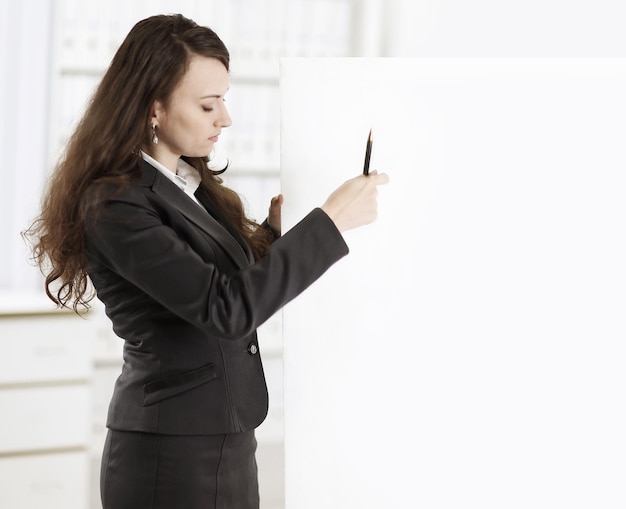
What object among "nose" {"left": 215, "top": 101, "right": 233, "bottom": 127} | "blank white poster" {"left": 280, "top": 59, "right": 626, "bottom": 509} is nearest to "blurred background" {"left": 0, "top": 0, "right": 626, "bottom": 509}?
"blank white poster" {"left": 280, "top": 59, "right": 626, "bottom": 509}

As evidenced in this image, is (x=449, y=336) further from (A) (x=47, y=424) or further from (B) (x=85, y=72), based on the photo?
(B) (x=85, y=72)

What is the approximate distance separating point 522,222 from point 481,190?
10cm

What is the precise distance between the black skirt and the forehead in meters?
0.54

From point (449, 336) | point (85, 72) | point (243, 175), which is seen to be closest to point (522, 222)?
point (449, 336)

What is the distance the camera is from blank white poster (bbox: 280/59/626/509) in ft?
4.76

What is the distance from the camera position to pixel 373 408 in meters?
1.47

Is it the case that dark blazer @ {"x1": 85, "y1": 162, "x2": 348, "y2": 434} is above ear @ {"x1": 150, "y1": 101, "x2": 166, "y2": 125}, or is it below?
below

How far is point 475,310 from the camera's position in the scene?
1.47m

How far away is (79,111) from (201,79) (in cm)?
133

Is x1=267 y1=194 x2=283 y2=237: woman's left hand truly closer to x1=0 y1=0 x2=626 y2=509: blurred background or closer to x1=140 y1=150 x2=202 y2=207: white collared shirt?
x1=140 y1=150 x2=202 y2=207: white collared shirt

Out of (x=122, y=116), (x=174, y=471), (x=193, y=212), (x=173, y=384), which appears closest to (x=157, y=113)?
(x=122, y=116)

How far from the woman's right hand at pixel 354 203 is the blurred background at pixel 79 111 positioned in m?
1.26

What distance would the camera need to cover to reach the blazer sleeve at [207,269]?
115 cm

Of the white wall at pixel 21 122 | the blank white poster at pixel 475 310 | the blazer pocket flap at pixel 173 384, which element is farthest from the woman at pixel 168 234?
the white wall at pixel 21 122
